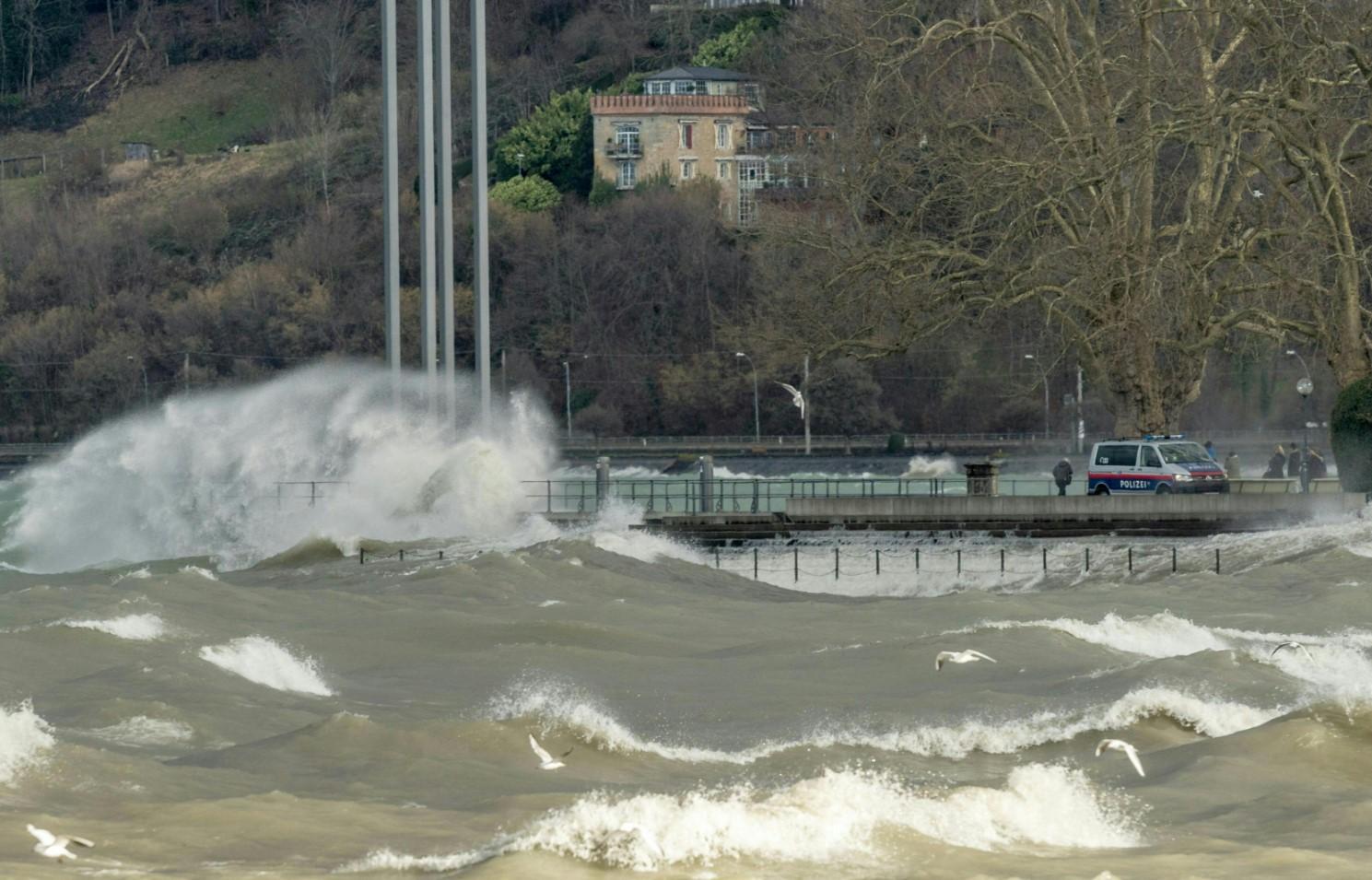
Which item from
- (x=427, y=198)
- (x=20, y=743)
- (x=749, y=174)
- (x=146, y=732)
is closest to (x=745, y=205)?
(x=749, y=174)

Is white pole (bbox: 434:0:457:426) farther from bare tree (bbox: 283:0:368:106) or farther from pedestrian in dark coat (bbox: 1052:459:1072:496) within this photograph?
bare tree (bbox: 283:0:368:106)

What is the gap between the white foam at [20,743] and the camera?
1488 centimetres

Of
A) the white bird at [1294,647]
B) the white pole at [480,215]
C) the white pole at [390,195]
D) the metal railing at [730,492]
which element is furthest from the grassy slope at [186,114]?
the white bird at [1294,647]

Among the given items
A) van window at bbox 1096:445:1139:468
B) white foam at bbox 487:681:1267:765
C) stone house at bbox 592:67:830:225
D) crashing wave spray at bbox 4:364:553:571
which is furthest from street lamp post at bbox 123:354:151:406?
white foam at bbox 487:681:1267:765

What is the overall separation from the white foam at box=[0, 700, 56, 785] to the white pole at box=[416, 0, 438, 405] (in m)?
27.2

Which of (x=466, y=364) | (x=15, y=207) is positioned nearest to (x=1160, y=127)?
(x=466, y=364)

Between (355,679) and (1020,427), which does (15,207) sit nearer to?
(1020,427)

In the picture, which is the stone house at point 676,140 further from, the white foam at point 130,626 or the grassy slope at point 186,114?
the white foam at point 130,626

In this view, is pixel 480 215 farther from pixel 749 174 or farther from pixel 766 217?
pixel 749 174

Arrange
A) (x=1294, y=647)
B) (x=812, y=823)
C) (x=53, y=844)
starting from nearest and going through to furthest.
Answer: (x=53, y=844) < (x=812, y=823) < (x=1294, y=647)

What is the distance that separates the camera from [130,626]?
972 inches

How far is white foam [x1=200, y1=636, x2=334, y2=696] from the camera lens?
2161 centimetres

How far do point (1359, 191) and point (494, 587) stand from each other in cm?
1948

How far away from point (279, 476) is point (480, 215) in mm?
8414
